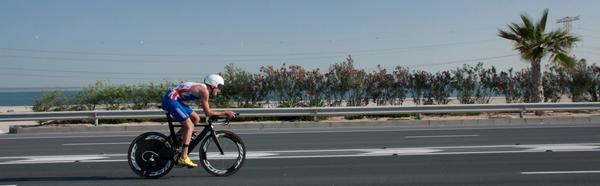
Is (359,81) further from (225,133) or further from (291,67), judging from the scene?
(225,133)

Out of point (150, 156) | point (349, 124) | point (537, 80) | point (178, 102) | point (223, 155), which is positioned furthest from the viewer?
point (537, 80)

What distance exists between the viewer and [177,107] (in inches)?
348

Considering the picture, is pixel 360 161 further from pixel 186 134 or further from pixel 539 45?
pixel 539 45

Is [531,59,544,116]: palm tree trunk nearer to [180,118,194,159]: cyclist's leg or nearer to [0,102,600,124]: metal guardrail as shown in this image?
[0,102,600,124]: metal guardrail

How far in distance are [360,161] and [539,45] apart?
55.5 ft

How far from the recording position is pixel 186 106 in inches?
352

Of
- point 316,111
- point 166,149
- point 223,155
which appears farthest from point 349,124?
point 166,149

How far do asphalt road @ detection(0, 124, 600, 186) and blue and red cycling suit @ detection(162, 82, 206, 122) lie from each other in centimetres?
83

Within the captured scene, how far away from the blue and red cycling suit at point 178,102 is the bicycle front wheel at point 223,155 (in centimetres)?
52

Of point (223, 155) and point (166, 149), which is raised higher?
point (166, 149)

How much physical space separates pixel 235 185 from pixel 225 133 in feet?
3.11

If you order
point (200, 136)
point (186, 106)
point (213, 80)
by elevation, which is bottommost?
point (200, 136)

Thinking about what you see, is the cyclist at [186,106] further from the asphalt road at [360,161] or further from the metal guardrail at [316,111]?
the metal guardrail at [316,111]

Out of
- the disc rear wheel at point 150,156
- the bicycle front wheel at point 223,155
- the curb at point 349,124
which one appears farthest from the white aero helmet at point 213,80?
the curb at point 349,124
